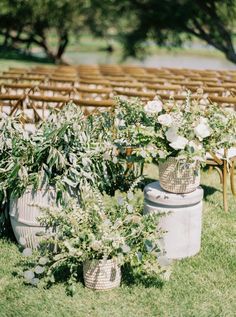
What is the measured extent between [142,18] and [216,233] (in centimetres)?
2853

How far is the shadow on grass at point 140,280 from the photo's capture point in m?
3.57

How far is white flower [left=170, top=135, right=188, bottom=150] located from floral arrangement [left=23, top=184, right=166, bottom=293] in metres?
0.49

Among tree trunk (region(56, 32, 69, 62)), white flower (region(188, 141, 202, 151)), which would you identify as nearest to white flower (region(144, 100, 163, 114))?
white flower (region(188, 141, 202, 151))

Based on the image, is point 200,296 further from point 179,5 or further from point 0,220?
point 179,5

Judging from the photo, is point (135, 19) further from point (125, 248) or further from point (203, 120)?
point (125, 248)

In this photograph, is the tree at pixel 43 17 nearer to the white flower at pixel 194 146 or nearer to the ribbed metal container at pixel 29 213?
the ribbed metal container at pixel 29 213

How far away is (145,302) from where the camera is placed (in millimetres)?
3354

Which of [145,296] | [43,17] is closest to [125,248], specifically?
[145,296]

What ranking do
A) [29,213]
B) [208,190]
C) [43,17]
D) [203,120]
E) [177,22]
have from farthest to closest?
[43,17], [177,22], [208,190], [29,213], [203,120]

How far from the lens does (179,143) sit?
12.0ft

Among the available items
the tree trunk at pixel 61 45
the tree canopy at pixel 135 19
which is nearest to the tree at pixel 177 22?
the tree canopy at pixel 135 19

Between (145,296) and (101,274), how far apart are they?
1.11 ft

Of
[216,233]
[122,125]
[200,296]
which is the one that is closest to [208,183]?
[216,233]

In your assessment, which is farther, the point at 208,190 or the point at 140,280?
the point at 208,190
